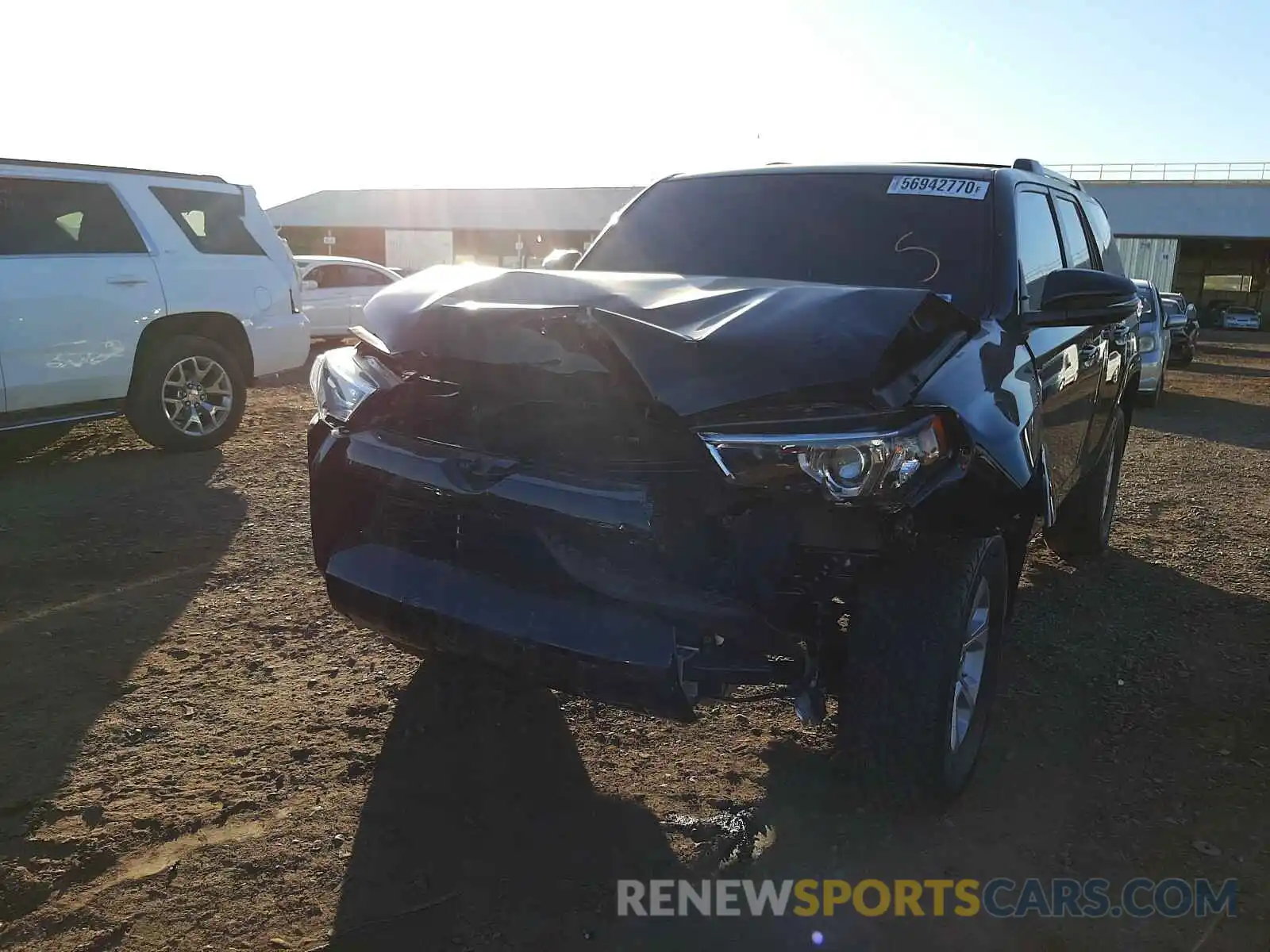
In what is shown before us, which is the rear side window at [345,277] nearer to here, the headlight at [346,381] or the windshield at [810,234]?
the windshield at [810,234]

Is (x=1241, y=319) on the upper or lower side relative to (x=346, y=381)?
lower

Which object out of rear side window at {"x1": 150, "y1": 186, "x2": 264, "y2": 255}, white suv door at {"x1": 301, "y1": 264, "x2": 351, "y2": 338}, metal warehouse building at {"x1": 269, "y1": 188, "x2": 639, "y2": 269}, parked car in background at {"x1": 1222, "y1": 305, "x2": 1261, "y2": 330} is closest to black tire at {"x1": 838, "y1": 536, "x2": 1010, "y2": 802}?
rear side window at {"x1": 150, "y1": 186, "x2": 264, "y2": 255}

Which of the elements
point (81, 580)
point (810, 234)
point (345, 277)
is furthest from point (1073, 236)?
point (345, 277)

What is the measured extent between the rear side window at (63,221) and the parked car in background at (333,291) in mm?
7119

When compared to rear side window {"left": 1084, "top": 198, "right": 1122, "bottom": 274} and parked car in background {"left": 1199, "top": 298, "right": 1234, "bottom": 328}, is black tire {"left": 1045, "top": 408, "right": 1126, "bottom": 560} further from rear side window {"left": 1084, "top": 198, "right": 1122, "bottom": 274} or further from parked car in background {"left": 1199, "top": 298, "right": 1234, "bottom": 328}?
parked car in background {"left": 1199, "top": 298, "right": 1234, "bottom": 328}

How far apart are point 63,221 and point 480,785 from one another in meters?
5.58

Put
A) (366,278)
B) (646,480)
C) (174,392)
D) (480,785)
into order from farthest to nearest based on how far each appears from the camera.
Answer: (366,278) → (174,392) → (480,785) → (646,480)

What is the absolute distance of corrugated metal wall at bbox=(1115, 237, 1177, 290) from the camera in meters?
40.9

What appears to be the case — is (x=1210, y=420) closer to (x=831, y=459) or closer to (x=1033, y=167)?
(x=1033, y=167)

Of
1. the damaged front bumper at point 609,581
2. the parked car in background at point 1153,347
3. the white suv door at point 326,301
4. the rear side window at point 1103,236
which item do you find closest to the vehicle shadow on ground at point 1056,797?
the damaged front bumper at point 609,581

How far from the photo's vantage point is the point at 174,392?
6887 mm

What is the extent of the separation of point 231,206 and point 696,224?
492 cm

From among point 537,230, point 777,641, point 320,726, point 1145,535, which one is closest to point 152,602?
point 320,726

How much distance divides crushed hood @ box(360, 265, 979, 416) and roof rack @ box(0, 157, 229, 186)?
4925 mm
